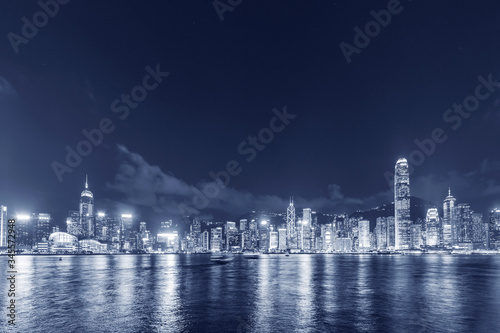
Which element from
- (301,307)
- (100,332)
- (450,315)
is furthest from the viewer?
(301,307)

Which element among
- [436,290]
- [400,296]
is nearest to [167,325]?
[400,296]

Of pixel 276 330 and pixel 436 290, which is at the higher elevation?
pixel 276 330

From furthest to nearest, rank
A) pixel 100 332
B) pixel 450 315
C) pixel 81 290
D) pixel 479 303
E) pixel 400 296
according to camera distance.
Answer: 1. pixel 81 290
2. pixel 400 296
3. pixel 479 303
4. pixel 450 315
5. pixel 100 332

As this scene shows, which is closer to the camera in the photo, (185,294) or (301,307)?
(301,307)

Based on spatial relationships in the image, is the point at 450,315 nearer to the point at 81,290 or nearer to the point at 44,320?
the point at 44,320

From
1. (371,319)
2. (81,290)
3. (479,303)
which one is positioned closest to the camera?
(371,319)

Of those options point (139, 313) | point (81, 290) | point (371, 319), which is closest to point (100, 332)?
point (139, 313)

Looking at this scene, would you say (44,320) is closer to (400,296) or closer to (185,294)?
(185,294)

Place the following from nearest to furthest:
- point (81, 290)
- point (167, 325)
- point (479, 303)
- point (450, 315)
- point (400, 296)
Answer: point (167, 325)
point (450, 315)
point (479, 303)
point (400, 296)
point (81, 290)

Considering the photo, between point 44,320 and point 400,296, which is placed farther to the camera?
point 400,296

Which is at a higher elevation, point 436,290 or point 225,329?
point 225,329
